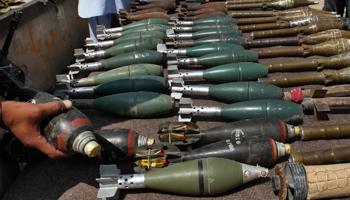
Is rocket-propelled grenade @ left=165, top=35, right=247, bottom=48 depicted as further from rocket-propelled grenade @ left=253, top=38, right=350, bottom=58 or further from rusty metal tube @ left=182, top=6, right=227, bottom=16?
rusty metal tube @ left=182, top=6, right=227, bottom=16

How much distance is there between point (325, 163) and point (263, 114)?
619 millimetres

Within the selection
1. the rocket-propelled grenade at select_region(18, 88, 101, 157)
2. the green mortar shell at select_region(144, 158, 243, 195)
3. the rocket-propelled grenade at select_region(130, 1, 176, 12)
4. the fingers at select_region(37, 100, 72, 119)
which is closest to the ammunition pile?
the green mortar shell at select_region(144, 158, 243, 195)

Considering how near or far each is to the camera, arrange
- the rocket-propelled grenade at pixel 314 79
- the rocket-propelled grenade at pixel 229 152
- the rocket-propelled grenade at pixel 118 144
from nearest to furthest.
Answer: the rocket-propelled grenade at pixel 229 152 → the rocket-propelled grenade at pixel 118 144 → the rocket-propelled grenade at pixel 314 79

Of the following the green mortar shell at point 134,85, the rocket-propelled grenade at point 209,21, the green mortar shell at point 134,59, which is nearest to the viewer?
the green mortar shell at point 134,85

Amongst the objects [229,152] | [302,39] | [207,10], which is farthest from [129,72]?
[207,10]

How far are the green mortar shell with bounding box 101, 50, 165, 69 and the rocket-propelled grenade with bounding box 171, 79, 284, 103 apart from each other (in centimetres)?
71

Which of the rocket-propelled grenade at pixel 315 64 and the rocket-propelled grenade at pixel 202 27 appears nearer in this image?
the rocket-propelled grenade at pixel 315 64

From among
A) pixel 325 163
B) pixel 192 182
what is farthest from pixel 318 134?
pixel 192 182

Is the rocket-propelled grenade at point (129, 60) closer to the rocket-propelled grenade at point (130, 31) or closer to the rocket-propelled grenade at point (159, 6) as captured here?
the rocket-propelled grenade at point (130, 31)

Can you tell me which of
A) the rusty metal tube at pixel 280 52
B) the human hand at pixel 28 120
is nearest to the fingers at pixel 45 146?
the human hand at pixel 28 120

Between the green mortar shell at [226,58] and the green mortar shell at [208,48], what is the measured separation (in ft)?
0.59

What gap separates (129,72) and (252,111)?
1.48 m

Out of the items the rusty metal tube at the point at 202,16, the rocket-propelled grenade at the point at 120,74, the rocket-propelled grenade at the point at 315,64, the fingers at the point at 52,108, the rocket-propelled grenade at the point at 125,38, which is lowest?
the rocket-propelled grenade at the point at 315,64

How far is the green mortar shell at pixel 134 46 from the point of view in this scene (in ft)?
12.9
